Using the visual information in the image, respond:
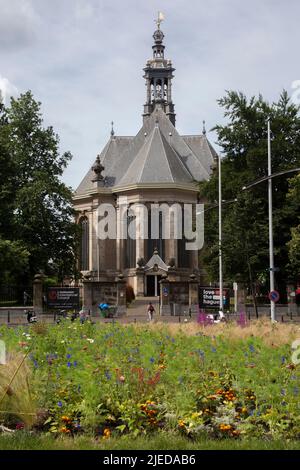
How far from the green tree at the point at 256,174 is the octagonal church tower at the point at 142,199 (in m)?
15.6

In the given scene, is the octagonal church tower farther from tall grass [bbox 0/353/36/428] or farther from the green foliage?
tall grass [bbox 0/353/36/428]

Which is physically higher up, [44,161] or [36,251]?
[44,161]

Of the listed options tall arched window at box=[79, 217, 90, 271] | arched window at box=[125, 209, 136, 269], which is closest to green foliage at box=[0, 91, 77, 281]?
arched window at box=[125, 209, 136, 269]

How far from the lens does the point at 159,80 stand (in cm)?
9450

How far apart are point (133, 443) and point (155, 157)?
71606 millimetres

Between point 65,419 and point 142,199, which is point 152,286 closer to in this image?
point 142,199

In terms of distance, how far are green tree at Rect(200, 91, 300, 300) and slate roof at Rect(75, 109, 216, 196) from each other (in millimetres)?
21242

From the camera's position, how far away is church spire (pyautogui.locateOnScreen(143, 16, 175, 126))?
305 feet

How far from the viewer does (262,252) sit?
4822 cm

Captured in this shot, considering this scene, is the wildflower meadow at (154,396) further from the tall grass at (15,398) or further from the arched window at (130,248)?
the arched window at (130,248)

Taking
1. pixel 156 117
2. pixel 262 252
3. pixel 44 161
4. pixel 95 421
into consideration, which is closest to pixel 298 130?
pixel 262 252

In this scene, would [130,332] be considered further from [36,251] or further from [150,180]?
[150,180]
